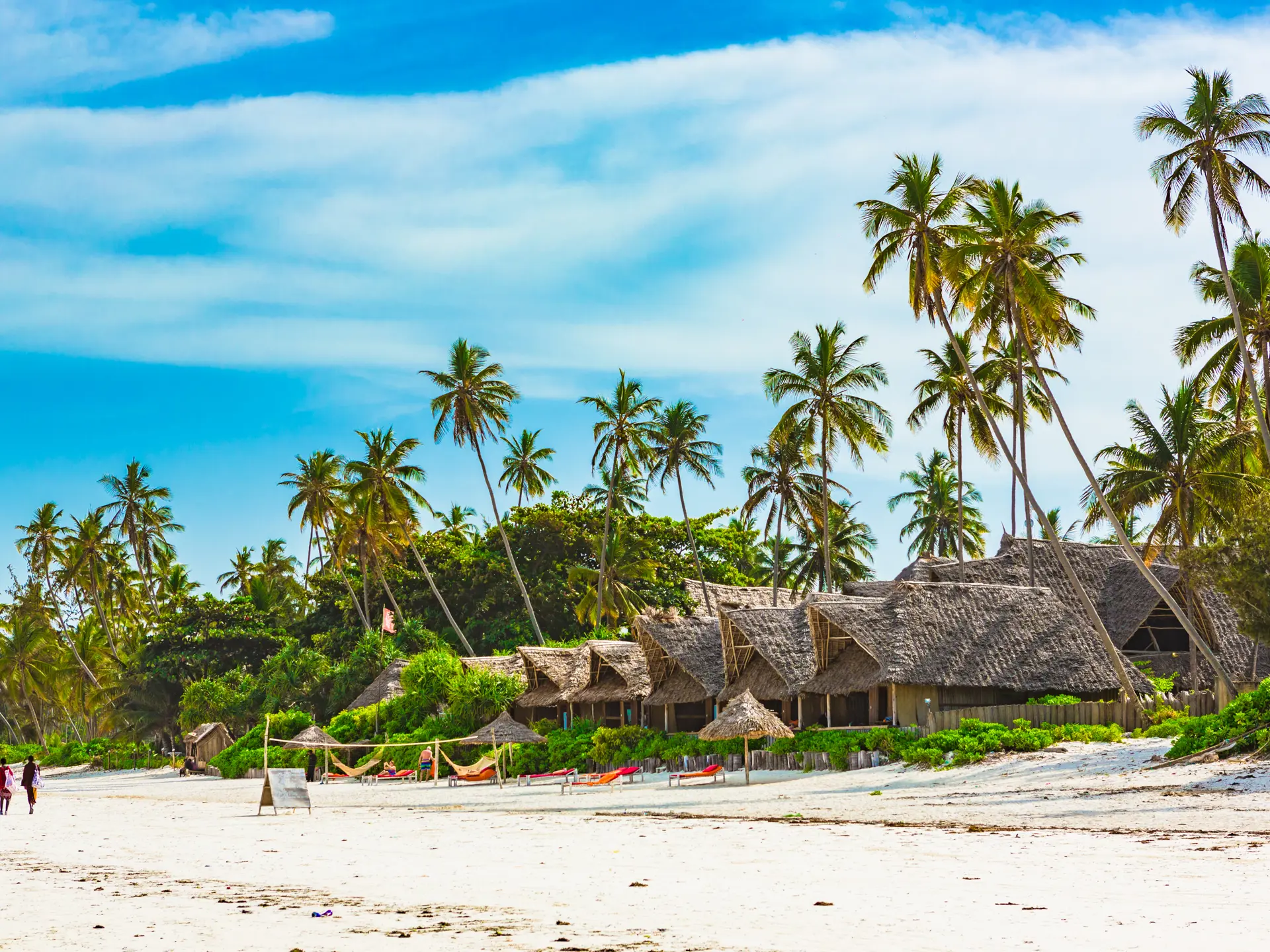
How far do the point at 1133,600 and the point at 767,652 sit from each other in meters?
12.9

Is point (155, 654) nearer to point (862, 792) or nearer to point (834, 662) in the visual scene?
point (834, 662)

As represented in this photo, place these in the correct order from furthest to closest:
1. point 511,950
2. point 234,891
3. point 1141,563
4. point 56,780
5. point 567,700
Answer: point 56,780, point 567,700, point 1141,563, point 234,891, point 511,950

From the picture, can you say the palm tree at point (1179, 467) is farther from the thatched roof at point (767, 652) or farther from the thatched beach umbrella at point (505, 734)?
the thatched beach umbrella at point (505, 734)

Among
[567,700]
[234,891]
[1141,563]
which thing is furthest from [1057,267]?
[234,891]

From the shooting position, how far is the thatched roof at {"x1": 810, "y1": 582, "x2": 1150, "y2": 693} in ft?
92.2

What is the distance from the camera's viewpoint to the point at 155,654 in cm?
5553

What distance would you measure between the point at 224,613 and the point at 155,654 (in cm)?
349

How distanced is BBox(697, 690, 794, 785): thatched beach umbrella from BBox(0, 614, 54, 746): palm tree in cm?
5091

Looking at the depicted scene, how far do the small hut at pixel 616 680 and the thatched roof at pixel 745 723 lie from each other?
8.21 metres

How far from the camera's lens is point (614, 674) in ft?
120

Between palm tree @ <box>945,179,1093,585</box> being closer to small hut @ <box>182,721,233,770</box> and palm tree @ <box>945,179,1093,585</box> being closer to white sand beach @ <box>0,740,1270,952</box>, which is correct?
white sand beach @ <box>0,740,1270,952</box>

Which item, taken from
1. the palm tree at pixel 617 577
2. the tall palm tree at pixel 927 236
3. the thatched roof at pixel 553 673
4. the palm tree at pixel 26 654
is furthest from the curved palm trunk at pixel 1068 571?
the palm tree at pixel 26 654

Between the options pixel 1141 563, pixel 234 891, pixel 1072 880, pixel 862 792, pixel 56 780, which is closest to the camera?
pixel 1072 880

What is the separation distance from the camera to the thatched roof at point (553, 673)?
37125 mm
